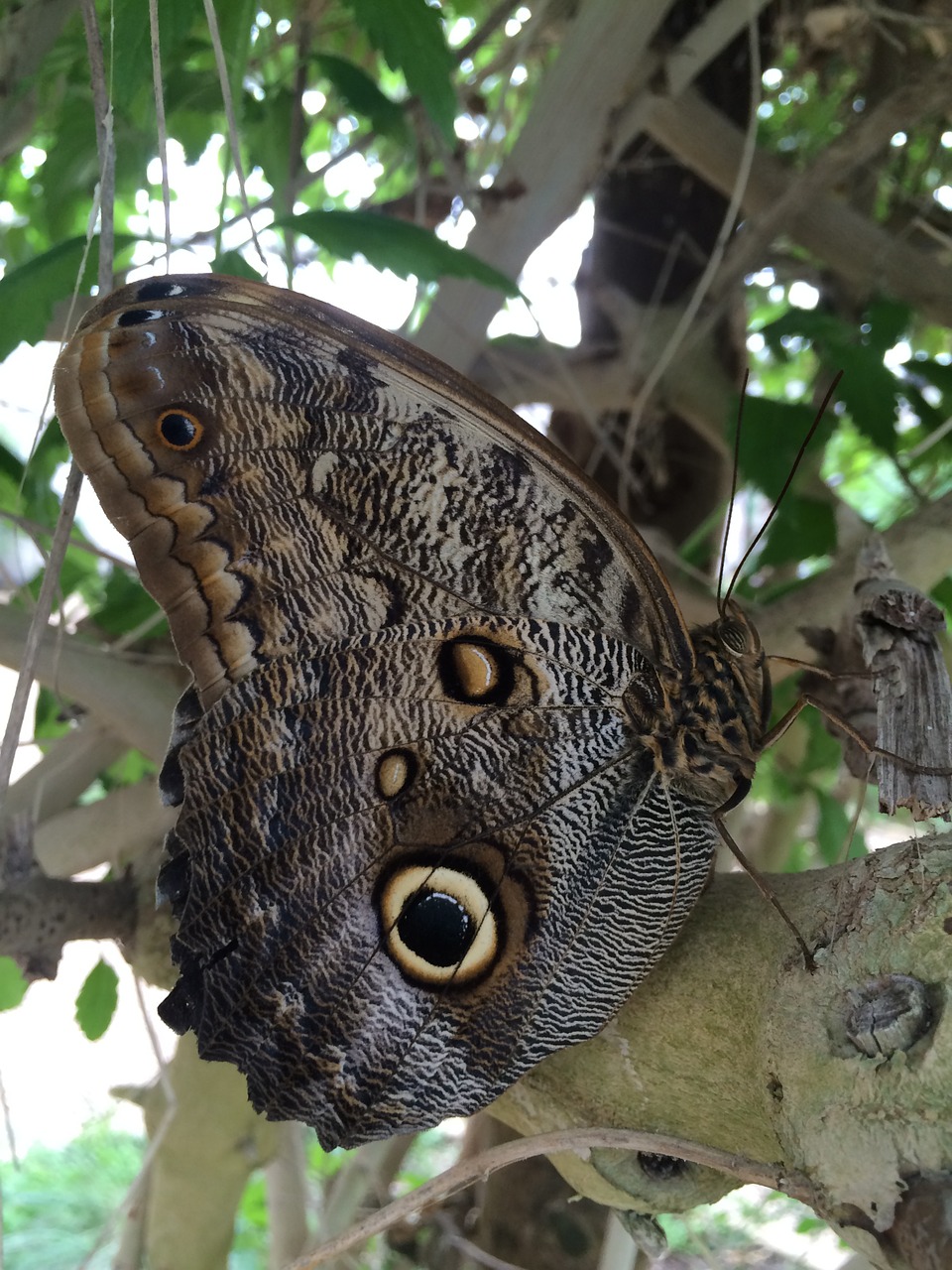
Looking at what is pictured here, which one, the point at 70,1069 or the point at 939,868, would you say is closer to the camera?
the point at 939,868

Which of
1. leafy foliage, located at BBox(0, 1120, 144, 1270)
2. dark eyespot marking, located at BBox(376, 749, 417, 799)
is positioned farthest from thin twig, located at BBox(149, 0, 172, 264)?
leafy foliage, located at BBox(0, 1120, 144, 1270)

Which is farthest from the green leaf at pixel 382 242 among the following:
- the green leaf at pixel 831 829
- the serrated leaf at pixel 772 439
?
the green leaf at pixel 831 829

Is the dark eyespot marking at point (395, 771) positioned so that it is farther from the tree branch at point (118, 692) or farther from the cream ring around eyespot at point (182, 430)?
the tree branch at point (118, 692)

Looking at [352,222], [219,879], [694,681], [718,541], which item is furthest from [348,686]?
[718,541]

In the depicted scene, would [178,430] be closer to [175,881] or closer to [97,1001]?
[175,881]

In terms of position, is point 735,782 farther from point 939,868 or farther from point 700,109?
point 700,109

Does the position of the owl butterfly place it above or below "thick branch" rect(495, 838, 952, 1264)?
above

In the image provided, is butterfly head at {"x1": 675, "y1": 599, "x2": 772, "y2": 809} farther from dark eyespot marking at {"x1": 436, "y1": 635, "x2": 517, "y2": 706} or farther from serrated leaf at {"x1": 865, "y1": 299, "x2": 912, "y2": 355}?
serrated leaf at {"x1": 865, "y1": 299, "x2": 912, "y2": 355}
